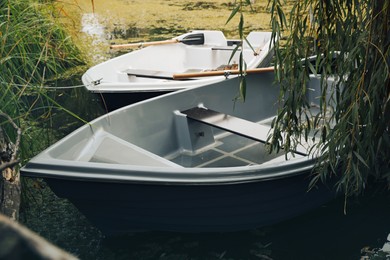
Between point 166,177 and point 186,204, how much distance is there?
0.26m

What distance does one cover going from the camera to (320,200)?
335 cm

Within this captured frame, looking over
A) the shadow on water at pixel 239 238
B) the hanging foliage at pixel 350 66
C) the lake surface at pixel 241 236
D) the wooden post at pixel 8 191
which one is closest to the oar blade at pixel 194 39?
the lake surface at pixel 241 236

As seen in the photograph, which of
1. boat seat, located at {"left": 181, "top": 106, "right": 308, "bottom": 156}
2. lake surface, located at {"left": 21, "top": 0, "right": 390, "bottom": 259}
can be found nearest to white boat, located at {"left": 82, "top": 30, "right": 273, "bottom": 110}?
boat seat, located at {"left": 181, "top": 106, "right": 308, "bottom": 156}

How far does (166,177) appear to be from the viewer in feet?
8.94

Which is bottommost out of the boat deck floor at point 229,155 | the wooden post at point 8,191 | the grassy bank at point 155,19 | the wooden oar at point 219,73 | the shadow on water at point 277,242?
the shadow on water at point 277,242

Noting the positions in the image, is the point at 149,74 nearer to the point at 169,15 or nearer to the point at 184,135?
the point at 184,135

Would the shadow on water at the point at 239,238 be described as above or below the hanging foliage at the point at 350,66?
below

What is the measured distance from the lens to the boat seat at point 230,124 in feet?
11.4

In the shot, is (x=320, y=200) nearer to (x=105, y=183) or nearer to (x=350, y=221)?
(x=350, y=221)

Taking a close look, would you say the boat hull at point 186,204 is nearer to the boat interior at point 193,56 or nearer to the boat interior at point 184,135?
the boat interior at point 184,135

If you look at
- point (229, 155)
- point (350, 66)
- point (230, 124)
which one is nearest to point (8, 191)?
point (350, 66)

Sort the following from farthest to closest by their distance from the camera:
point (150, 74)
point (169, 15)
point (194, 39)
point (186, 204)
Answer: point (169, 15)
point (194, 39)
point (150, 74)
point (186, 204)

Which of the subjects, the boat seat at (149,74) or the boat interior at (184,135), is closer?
the boat interior at (184,135)

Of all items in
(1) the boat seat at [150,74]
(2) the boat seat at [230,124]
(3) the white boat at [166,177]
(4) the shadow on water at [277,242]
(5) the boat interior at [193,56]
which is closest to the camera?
(3) the white boat at [166,177]
